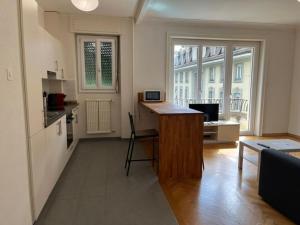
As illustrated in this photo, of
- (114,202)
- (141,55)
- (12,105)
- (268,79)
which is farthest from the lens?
(268,79)

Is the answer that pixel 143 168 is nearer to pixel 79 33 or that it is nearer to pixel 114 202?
pixel 114 202

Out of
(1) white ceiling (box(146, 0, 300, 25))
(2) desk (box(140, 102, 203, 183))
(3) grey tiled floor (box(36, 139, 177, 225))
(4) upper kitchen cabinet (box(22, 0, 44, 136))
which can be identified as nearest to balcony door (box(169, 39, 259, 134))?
(1) white ceiling (box(146, 0, 300, 25))

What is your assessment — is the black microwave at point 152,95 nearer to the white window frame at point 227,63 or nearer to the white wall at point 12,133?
the white window frame at point 227,63

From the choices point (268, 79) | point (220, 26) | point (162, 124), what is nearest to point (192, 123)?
point (162, 124)

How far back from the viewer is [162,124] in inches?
113

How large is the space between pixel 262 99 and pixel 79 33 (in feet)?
15.0

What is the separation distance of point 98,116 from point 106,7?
7.29 feet

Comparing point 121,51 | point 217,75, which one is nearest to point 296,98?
point 217,75

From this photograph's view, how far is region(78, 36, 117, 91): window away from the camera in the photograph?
470cm

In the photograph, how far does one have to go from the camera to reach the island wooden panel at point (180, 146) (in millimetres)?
2896

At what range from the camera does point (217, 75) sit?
5.32 meters

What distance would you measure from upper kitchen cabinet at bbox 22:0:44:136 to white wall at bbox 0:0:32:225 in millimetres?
111

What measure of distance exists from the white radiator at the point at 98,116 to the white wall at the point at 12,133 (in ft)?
9.64

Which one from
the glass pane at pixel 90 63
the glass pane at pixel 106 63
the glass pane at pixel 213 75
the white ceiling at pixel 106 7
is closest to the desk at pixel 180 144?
the white ceiling at pixel 106 7
